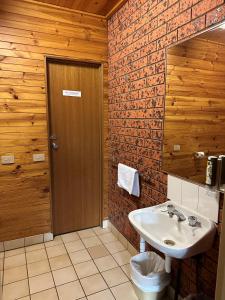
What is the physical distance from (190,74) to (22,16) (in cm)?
178

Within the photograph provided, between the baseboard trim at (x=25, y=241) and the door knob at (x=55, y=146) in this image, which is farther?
the door knob at (x=55, y=146)

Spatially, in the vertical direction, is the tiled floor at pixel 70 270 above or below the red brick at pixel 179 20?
below

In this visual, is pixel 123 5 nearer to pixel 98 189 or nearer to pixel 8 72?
pixel 8 72

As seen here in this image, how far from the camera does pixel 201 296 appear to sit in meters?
1.41

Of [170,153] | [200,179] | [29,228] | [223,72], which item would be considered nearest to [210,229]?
[200,179]

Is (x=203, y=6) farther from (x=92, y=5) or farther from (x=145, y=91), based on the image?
(x=92, y=5)

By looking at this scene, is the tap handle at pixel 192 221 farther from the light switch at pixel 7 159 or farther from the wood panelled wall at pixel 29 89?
the light switch at pixel 7 159

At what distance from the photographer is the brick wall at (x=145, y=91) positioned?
55.4 inches

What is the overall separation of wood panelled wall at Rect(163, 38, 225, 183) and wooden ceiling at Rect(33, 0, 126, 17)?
104 centimetres

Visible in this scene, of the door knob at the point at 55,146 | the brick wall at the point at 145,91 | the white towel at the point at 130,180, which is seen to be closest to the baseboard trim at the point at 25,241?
the brick wall at the point at 145,91

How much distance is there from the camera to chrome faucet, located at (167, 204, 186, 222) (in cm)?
151

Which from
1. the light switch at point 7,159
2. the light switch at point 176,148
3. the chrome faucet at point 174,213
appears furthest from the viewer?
the light switch at point 7,159

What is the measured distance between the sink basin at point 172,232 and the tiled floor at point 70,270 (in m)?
0.66

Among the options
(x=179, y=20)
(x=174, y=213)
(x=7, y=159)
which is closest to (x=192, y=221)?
(x=174, y=213)
